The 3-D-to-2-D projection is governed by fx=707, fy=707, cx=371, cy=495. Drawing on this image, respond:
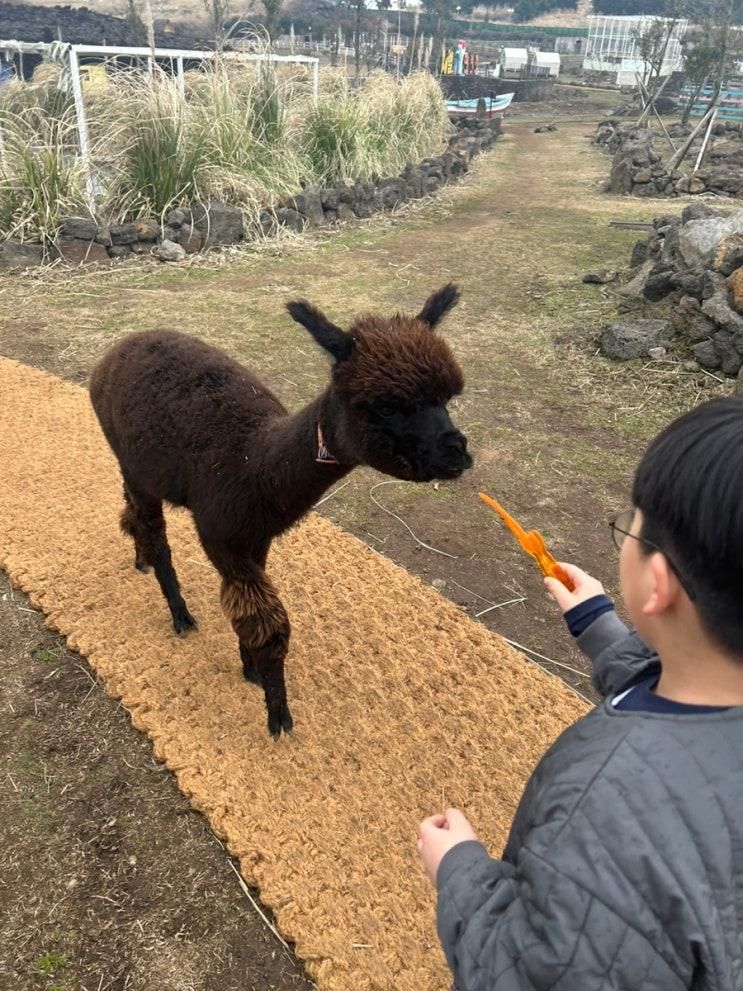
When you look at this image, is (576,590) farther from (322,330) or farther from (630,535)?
(322,330)

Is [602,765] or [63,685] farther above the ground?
[602,765]

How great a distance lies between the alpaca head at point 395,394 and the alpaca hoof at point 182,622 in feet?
4.97

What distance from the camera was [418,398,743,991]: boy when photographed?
863 mm

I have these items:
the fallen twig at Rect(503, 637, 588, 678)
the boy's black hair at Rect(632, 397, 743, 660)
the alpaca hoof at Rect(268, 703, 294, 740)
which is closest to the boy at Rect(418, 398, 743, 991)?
the boy's black hair at Rect(632, 397, 743, 660)

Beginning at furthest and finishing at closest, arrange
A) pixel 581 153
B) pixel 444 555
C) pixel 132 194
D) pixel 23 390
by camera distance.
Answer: pixel 581 153 → pixel 132 194 → pixel 23 390 → pixel 444 555

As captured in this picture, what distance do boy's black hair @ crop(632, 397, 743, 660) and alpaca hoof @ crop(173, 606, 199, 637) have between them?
2.61 m

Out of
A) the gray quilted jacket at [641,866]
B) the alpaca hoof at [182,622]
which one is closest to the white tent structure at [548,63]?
the alpaca hoof at [182,622]

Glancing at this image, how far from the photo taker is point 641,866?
868 millimetres

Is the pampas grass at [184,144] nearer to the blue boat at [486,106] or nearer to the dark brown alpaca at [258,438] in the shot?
the dark brown alpaca at [258,438]

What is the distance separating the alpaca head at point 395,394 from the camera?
76.5 inches

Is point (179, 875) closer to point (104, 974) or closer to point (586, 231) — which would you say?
point (104, 974)

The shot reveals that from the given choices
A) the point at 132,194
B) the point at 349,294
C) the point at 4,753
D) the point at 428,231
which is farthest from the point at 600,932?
the point at 428,231

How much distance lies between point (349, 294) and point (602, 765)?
24.8 ft

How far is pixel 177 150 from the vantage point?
901 cm
